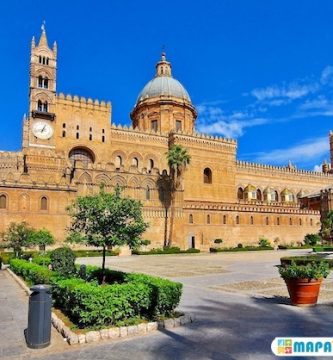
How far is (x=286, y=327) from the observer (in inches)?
301

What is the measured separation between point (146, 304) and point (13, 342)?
2.66 meters

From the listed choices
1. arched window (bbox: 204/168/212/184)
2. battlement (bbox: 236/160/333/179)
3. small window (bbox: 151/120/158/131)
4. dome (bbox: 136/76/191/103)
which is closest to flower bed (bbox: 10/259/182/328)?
arched window (bbox: 204/168/212/184)

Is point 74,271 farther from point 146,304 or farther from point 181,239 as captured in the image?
point 181,239

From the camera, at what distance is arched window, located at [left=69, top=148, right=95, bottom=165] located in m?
46.6

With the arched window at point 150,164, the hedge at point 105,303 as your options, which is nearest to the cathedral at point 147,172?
the arched window at point 150,164

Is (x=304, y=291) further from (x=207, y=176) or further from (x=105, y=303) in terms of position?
(x=207, y=176)

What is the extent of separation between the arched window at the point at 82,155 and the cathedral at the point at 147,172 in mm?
122

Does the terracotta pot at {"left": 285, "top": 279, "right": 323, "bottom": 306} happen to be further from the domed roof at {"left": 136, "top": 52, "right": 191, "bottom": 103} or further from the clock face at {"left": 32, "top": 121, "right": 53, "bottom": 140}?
the domed roof at {"left": 136, "top": 52, "right": 191, "bottom": 103}

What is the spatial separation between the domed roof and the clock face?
757 inches

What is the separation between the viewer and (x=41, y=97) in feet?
146

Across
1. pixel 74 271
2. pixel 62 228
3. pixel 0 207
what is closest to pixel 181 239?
pixel 62 228

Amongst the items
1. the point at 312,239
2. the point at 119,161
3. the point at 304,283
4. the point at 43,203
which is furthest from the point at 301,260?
the point at 312,239

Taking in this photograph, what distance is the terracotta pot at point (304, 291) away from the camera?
966cm

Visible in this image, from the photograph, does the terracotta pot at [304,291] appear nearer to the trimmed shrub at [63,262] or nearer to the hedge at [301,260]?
the trimmed shrub at [63,262]
